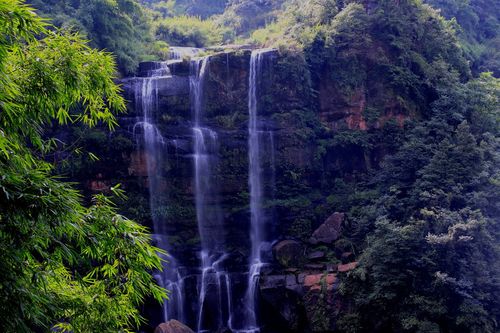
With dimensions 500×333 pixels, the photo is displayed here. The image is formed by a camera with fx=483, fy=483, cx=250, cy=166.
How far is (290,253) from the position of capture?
1666 centimetres

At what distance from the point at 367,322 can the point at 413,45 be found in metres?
12.6

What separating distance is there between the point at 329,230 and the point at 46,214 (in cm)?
1379

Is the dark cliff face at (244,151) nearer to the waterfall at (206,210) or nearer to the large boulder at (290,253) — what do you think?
the waterfall at (206,210)

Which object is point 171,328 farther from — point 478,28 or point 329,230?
point 478,28

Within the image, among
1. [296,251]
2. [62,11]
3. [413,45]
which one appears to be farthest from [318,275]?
[62,11]

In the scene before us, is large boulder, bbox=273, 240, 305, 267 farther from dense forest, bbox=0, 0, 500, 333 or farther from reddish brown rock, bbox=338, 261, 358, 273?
reddish brown rock, bbox=338, 261, 358, 273

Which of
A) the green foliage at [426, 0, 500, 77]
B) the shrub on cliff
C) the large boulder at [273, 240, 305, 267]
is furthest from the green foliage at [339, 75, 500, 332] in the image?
the green foliage at [426, 0, 500, 77]

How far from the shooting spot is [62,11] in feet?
67.9

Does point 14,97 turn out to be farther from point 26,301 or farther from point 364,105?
point 364,105

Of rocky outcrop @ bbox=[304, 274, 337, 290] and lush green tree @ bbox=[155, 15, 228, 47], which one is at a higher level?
lush green tree @ bbox=[155, 15, 228, 47]

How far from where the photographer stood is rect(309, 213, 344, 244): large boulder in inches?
657

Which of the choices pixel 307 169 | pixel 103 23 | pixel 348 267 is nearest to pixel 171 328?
pixel 348 267

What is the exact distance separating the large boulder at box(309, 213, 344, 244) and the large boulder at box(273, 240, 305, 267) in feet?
1.93

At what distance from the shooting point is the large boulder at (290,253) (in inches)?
650
